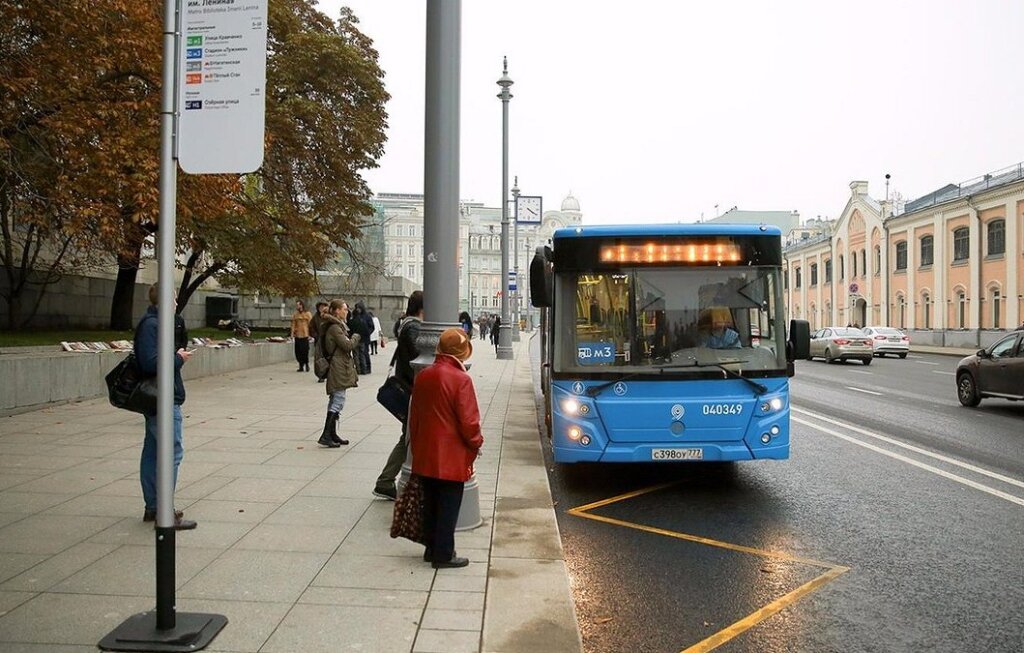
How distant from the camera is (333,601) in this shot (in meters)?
4.48

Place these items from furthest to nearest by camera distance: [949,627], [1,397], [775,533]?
1. [1,397]
2. [775,533]
3. [949,627]

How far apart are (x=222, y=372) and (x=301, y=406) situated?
7.52m

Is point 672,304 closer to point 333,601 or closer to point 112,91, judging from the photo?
point 333,601

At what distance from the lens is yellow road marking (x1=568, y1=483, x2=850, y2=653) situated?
429 cm

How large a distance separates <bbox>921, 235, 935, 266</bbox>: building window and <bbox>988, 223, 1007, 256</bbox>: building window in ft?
17.6

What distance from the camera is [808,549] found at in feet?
19.5

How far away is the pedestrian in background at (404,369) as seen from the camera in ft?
21.4

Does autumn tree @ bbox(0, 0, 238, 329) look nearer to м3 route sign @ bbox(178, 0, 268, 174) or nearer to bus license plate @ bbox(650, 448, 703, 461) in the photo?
м3 route sign @ bbox(178, 0, 268, 174)

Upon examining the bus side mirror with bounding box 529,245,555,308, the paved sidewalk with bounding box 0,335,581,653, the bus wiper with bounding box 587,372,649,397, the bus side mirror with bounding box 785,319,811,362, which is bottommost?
the paved sidewalk with bounding box 0,335,581,653

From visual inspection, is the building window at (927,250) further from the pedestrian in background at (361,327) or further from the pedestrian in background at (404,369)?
the pedestrian in background at (404,369)

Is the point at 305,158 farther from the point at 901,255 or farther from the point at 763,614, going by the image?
the point at 901,255

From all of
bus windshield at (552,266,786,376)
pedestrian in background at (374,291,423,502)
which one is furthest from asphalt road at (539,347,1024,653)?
pedestrian in background at (374,291,423,502)

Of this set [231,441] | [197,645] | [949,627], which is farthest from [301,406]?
[949,627]

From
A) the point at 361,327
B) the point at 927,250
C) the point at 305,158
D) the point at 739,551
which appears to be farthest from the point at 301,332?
the point at 927,250
